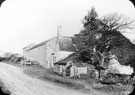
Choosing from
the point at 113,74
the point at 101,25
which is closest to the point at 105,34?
the point at 101,25

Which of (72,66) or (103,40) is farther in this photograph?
(103,40)

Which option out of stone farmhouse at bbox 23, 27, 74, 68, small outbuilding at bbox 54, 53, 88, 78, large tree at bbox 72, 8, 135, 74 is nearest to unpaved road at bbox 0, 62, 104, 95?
small outbuilding at bbox 54, 53, 88, 78

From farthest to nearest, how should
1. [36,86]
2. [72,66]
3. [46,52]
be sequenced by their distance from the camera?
[72,66] < [36,86] < [46,52]

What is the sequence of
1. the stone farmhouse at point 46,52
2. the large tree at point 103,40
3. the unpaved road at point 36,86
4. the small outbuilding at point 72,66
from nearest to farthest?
the stone farmhouse at point 46,52 → the unpaved road at point 36,86 → the small outbuilding at point 72,66 → the large tree at point 103,40

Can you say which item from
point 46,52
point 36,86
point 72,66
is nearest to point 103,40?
point 72,66

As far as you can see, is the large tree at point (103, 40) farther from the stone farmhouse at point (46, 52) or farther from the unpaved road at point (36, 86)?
the unpaved road at point (36, 86)

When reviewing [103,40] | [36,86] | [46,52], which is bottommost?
[36,86]

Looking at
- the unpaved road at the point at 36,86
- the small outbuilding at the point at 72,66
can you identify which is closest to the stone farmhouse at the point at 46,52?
the small outbuilding at the point at 72,66

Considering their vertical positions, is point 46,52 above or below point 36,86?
above

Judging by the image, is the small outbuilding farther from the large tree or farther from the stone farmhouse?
the stone farmhouse

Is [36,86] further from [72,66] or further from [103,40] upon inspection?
[103,40]

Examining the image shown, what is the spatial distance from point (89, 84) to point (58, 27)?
5752 millimetres

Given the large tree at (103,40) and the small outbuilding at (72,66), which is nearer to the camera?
the small outbuilding at (72,66)

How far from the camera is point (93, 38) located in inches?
387
